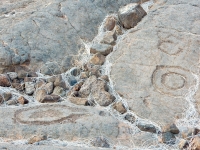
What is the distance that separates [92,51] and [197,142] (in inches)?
77.4

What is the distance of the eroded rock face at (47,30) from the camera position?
4.23 metres

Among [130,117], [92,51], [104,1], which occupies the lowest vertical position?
[130,117]

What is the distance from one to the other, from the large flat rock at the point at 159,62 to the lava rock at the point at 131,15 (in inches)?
4.4

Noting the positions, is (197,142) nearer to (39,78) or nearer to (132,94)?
(132,94)

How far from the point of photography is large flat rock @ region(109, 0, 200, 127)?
11.8 ft

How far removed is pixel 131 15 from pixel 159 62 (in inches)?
40.3

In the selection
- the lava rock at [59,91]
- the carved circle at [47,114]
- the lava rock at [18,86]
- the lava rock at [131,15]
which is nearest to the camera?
the carved circle at [47,114]

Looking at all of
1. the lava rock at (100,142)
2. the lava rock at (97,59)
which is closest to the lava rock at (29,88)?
the lava rock at (97,59)

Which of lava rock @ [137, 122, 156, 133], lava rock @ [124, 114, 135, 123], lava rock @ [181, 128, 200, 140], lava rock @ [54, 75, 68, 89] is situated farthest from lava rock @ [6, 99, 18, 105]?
lava rock @ [181, 128, 200, 140]

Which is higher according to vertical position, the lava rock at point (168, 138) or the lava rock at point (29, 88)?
the lava rock at point (29, 88)

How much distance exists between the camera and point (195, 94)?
144 inches

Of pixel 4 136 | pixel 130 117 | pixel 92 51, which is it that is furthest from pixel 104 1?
pixel 4 136

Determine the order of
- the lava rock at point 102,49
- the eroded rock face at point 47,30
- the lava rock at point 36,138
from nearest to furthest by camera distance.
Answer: the lava rock at point 36,138 < the eroded rock face at point 47,30 < the lava rock at point 102,49

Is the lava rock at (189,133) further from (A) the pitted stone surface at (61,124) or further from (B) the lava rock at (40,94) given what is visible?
(B) the lava rock at (40,94)
